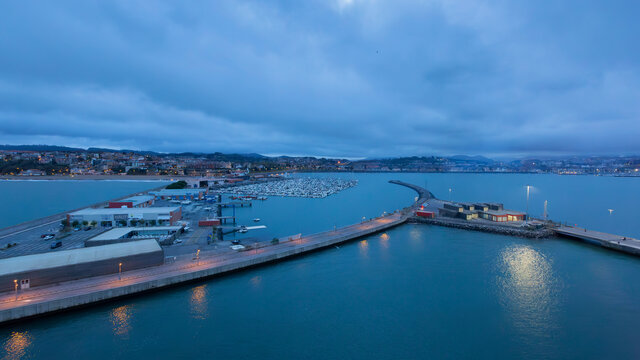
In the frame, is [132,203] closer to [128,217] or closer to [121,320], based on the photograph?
[128,217]

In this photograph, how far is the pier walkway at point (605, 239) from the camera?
16.6 metres

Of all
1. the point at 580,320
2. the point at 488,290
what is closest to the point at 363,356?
the point at 488,290

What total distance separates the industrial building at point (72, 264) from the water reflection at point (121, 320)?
186 centimetres

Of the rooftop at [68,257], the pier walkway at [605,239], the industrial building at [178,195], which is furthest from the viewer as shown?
the industrial building at [178,195]

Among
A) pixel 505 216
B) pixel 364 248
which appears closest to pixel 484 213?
pixel 505 216

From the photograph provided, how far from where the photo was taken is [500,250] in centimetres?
1769

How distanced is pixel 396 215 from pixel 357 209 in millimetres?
8953

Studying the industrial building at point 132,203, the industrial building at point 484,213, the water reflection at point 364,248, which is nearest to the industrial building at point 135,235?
the industrial building at point 132,203

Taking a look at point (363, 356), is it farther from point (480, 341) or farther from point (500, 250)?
point (500, 250)

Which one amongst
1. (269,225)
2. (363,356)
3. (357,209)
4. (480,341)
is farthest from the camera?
(357,209)

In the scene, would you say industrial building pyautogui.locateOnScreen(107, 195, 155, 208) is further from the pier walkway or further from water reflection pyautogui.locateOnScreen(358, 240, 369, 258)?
the pier walkway

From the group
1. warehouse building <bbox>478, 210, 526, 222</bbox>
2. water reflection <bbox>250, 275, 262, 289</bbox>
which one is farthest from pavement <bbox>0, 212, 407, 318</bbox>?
warehouse building <bbox>478, 210, 526, 222</bbox>

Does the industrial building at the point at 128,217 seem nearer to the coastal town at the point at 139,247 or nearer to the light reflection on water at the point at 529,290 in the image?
the coastal town at the point at 139,247

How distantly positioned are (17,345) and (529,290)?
18804 mm
